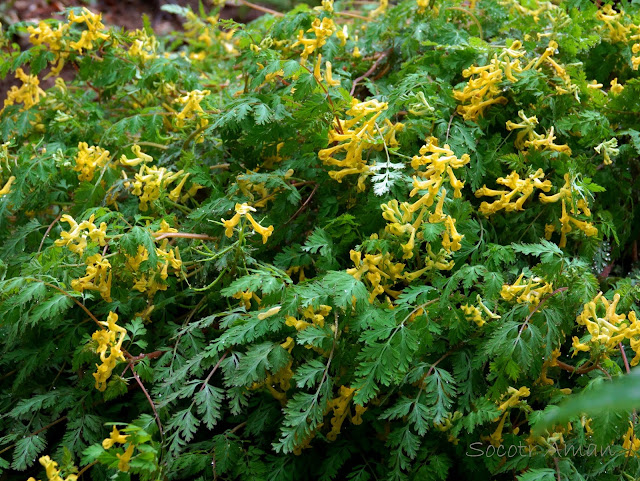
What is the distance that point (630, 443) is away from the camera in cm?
144

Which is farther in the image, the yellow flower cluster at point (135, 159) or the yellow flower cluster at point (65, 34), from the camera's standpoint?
the yellow flower cluster at point (65, 34)

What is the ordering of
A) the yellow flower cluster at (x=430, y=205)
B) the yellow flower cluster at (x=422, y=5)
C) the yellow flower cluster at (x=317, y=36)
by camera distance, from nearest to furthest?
the yellow flower cluster at (x=430, y=205) < the yellow flower cluster at (x=317, y=36) < the yellow flower cluster at (x=422, y=5)

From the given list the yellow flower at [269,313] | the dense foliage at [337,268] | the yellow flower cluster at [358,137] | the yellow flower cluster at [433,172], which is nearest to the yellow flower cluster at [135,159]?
the dense foliage at [337,268]

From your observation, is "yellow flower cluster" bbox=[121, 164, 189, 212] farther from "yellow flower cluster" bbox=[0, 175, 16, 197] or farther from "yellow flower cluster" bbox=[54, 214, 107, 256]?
"yellow flower cluster" bbox=[0, 175, 16, 197]

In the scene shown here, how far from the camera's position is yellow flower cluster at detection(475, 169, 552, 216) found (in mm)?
1669

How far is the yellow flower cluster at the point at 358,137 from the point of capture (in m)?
1.62

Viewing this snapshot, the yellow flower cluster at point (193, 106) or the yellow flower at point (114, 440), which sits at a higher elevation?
the yellow flower cluster at point (193, 106)

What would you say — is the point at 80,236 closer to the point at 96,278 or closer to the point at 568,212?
the point at 96,278

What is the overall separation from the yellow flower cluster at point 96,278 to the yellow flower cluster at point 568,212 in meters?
1.13

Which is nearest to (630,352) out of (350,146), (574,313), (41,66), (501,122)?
(574,313)

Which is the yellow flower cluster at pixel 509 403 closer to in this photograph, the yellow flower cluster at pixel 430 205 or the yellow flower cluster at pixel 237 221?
the yellow flower cluster at pixel 430 205

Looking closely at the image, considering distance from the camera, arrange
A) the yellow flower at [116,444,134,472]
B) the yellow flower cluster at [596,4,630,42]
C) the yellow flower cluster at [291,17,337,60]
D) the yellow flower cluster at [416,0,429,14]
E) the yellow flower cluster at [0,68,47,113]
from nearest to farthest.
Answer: the yellow flower at [116,444,134,472] → the yellow flower cluster at [291,17,337,60] → the yellow flower cluster at [596,4,630,42] → the yellow flower cluster at [416,0,429,14] → the yellow flower cluster at [0,68,47,113]

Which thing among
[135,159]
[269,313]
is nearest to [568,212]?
[269,313]

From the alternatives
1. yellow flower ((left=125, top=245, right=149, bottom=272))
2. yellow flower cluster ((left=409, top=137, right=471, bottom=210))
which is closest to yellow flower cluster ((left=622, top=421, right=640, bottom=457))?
yellow flower cluster ((left=409, top=137, right=471, bottom=210))
